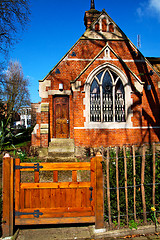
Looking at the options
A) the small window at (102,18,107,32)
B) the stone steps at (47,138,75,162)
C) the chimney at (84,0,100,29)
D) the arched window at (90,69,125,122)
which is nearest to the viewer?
the stone steps at (47,138,75,162)

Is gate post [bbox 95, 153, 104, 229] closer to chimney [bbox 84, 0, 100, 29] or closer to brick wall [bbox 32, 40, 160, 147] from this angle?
brick wall [bbox 32, 40, 160, 147]

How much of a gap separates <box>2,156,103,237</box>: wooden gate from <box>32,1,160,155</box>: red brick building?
6597 millimetres

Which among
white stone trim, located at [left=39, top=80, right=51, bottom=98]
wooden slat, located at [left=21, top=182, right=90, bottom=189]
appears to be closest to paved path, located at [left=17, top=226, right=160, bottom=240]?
wooden slat, located at [left=21, top=182, right=90, bottom=189]

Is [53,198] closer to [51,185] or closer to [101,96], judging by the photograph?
[51,185]

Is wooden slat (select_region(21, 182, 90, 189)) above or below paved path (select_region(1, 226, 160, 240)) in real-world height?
above

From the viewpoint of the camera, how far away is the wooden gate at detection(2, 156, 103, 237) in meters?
3.80

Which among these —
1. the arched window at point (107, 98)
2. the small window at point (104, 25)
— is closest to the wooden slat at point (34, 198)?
the arched window at point (107, 98)

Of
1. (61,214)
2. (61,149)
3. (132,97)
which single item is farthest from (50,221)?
(132,97)

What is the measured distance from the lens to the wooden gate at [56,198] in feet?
12.5

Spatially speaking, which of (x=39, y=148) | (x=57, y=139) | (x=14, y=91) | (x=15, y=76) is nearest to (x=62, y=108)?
(x=57, y=139)

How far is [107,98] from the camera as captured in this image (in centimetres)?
1095

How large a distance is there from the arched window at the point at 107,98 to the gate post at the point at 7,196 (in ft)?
24.4

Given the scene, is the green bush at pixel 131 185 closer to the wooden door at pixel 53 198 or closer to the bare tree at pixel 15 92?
the wooden door at pixel 53 198

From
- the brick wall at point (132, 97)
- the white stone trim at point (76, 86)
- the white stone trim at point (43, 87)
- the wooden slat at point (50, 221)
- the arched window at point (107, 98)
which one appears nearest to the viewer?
the wooden slat at point (50, 221)
